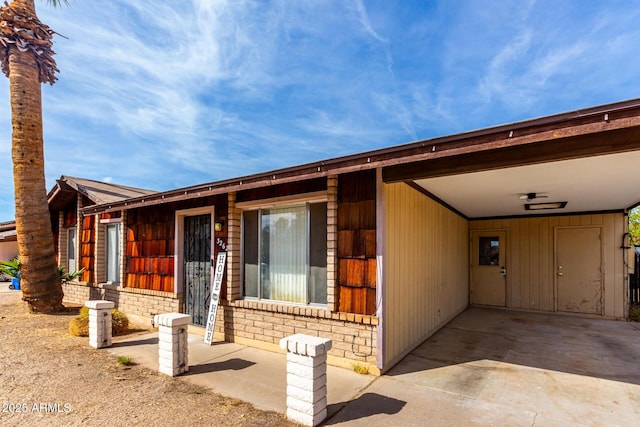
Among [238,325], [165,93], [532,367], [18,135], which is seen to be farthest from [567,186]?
[165,93]

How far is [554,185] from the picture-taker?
5.11 m

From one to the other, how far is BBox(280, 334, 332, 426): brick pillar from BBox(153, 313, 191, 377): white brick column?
1.88 meters

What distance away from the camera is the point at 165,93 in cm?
1234

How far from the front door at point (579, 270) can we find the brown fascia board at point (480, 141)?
727cm

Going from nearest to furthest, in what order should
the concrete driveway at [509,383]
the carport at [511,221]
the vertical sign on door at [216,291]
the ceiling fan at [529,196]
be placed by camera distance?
the carport at [511,221], the concrete driveway at [509,383], the vertical sign on door at [216,291], the ceiling fan at [529,196]

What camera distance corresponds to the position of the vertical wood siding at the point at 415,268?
4.49 metres

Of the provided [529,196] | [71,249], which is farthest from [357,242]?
[71,249]

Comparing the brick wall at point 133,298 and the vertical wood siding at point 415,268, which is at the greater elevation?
the vertical wood siding at point 415,268

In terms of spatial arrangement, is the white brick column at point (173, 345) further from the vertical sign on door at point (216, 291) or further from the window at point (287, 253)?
the window at point (287, 253)

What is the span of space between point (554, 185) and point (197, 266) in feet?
21.9

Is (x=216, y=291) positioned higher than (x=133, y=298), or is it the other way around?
(x=216, y=291)

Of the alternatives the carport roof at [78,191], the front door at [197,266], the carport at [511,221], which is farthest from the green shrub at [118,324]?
the carport at [511,221]

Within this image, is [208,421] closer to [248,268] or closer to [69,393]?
[69,393]

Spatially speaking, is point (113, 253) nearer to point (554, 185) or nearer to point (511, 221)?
point (554, 185)
